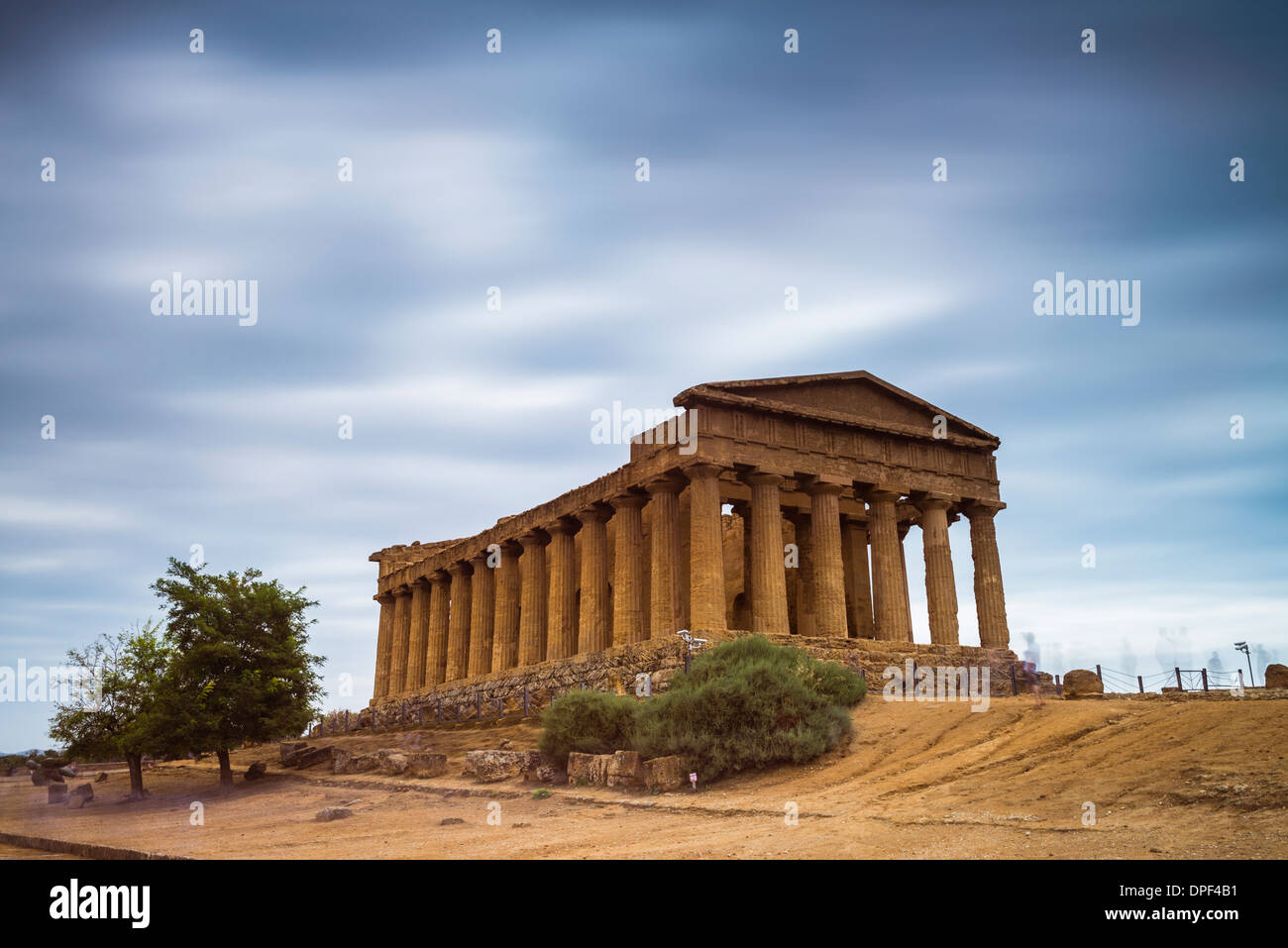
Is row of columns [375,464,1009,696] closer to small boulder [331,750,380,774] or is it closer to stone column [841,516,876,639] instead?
stone column [841,516,876,639]

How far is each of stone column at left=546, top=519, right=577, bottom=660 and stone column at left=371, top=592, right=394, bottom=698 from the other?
2033cm

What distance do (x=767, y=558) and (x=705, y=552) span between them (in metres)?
2.47

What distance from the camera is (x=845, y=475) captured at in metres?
35.5

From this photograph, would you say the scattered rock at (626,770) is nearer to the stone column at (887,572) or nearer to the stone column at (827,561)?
the stone column at (827,561)

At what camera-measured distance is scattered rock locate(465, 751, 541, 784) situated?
22.2 metres

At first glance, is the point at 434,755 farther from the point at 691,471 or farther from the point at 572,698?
the point at 691,471

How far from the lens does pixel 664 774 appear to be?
18312 mm

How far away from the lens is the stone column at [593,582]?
37.0 metres

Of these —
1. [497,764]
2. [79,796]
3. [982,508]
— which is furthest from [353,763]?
[982,508]

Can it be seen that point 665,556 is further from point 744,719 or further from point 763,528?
point 744,719

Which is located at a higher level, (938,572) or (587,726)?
(938,572)

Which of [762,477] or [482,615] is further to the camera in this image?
[482,615]
